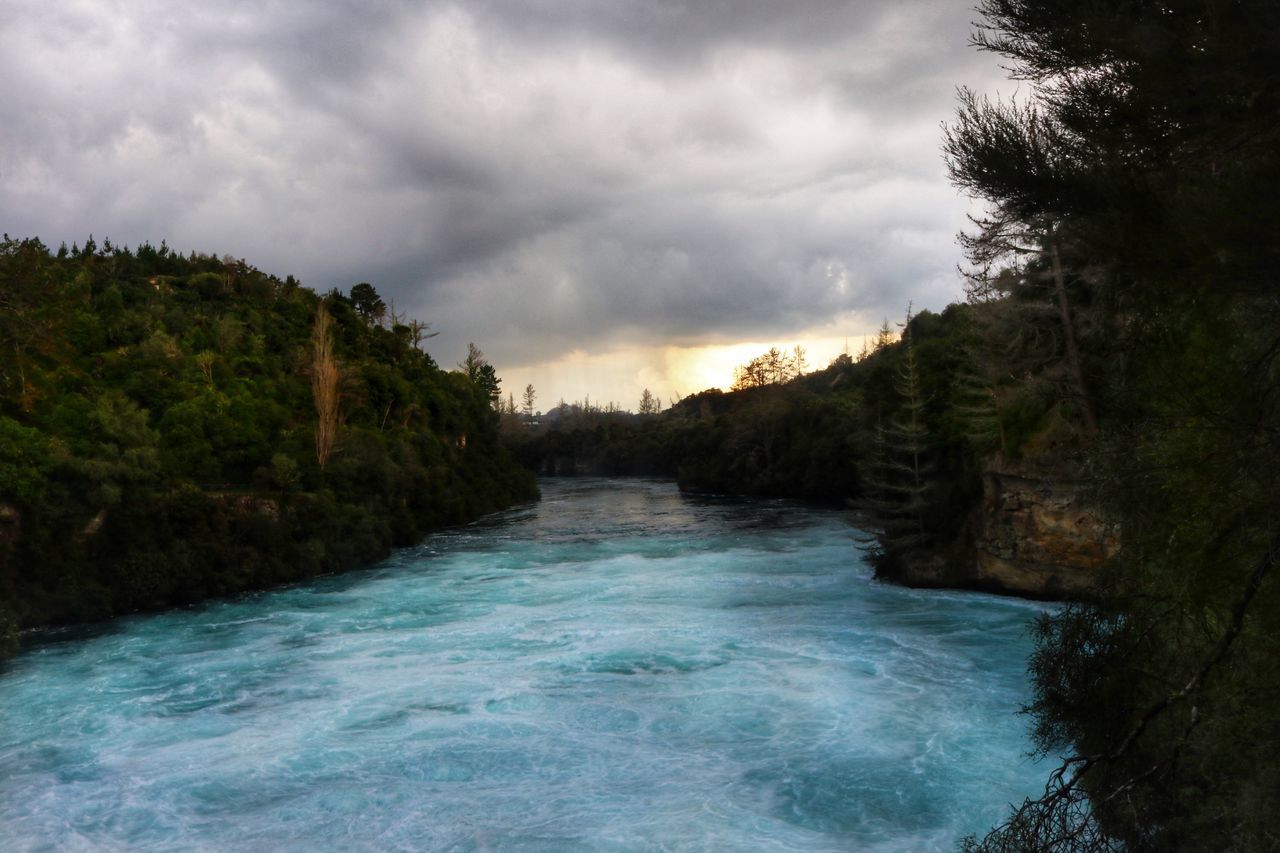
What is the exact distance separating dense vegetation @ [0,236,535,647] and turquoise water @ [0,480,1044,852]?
7.23 feet

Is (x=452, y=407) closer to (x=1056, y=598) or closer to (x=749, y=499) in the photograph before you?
(x=749, y=499)

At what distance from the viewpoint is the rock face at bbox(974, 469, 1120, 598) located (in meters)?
22.5

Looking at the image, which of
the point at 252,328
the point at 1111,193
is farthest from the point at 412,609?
the point at 252,328

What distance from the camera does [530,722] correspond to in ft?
→ 51.8

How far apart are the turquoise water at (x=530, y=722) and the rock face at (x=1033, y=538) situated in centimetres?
100

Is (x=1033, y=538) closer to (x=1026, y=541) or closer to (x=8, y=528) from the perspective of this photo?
(x=1026, y=541)

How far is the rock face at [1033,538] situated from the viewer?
73.8 ft

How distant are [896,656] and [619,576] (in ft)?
44.0

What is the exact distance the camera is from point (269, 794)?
12.9m

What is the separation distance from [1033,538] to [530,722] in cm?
1566

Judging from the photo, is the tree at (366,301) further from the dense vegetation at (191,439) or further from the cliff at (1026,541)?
the cliff at (1026,541)

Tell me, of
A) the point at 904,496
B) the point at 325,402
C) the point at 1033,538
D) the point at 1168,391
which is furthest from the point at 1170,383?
the point at 325,402

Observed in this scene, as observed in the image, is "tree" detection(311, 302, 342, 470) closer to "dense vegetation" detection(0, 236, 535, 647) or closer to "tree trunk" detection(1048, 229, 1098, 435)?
"dense vegetation" detection(0, 236, 535, 647)

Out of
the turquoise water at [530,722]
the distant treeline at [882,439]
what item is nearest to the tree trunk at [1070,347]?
the distant treeline at [882,439]
